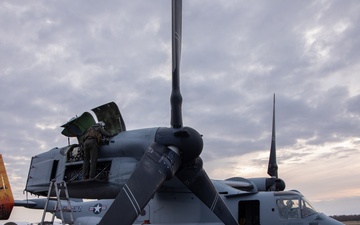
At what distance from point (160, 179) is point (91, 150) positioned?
2.66 metres

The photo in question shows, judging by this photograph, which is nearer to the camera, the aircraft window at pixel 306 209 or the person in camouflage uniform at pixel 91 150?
the person in camouflage uniform at pixel 91 150

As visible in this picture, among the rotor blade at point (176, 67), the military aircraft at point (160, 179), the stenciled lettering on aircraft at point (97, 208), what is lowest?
the stenciled lettering on aircraft at point (97, 208)

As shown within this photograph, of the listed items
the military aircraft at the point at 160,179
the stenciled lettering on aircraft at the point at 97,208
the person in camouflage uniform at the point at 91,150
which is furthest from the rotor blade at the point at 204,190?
the stenciled lettering on aircraft at the point at 97,208

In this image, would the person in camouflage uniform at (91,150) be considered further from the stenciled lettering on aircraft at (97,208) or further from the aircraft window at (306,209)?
the aircraft window at (306,209)

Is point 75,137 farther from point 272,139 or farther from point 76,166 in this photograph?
point 272,139

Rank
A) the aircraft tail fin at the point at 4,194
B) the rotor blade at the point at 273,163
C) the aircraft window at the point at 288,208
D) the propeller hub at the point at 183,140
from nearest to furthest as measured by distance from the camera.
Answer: the propeller hub at the point at 183,140, the aircraft window at the point at 288,208, the aircraft tail fin at the point at 4,194, the rotor blade at the point at 273,163

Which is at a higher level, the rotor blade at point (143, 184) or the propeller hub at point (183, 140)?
the propeller hub at point (183, 140)

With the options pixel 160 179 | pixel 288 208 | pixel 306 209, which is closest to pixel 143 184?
pixel 160 179

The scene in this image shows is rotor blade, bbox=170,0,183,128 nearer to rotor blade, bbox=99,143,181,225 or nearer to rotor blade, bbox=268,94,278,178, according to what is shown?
rotor blade, bbox=99,143,181,225

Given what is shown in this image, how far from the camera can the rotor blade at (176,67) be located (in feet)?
35.8

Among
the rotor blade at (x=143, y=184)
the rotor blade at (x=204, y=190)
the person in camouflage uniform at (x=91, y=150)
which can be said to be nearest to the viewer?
the rotor blade at (x=143, y=184)

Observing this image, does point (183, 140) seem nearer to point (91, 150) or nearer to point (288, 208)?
point (91, 150)

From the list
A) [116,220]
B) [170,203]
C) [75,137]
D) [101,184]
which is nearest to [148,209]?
[170,203]

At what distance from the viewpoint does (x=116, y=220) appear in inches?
364
